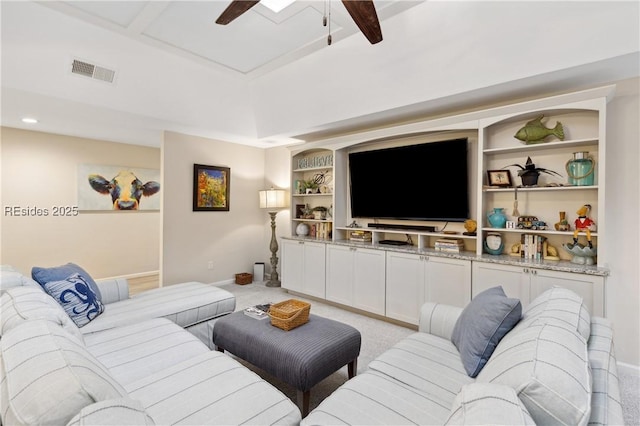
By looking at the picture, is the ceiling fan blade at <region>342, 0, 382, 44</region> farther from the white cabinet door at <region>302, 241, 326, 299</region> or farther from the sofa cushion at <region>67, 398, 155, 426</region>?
the white cabinet door at <region>302, 241, 326, 299</region>

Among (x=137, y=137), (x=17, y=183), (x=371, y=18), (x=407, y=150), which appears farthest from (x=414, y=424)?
(x=17, y=183)

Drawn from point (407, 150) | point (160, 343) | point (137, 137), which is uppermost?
point (137, 137)

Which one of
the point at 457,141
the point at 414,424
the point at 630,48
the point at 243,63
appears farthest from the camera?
the point at 243,63

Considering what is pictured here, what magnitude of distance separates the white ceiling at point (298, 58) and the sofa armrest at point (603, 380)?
2087 millimetres

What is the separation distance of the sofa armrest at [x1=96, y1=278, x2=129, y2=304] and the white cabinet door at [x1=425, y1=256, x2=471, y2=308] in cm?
302

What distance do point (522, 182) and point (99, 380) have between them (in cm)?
347

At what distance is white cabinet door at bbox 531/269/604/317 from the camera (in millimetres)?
2439

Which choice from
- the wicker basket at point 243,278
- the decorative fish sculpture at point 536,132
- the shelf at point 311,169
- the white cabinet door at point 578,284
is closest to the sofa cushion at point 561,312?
the white cabinet door at point 578,284

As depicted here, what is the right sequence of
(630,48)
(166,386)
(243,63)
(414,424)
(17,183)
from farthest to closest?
(17,183)
(243,63)
(630,48)
(166,386)
(414,424)

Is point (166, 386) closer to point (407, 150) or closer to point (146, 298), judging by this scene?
point (146, 298)

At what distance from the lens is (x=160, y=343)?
6.65 ft

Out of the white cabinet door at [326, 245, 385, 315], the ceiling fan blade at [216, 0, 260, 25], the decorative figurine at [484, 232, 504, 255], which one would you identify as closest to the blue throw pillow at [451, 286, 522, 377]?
the decorative figurine at [484, 232, 504, 255]

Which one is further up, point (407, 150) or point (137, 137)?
point (137, 137)

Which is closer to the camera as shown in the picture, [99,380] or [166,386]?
[99,380]
